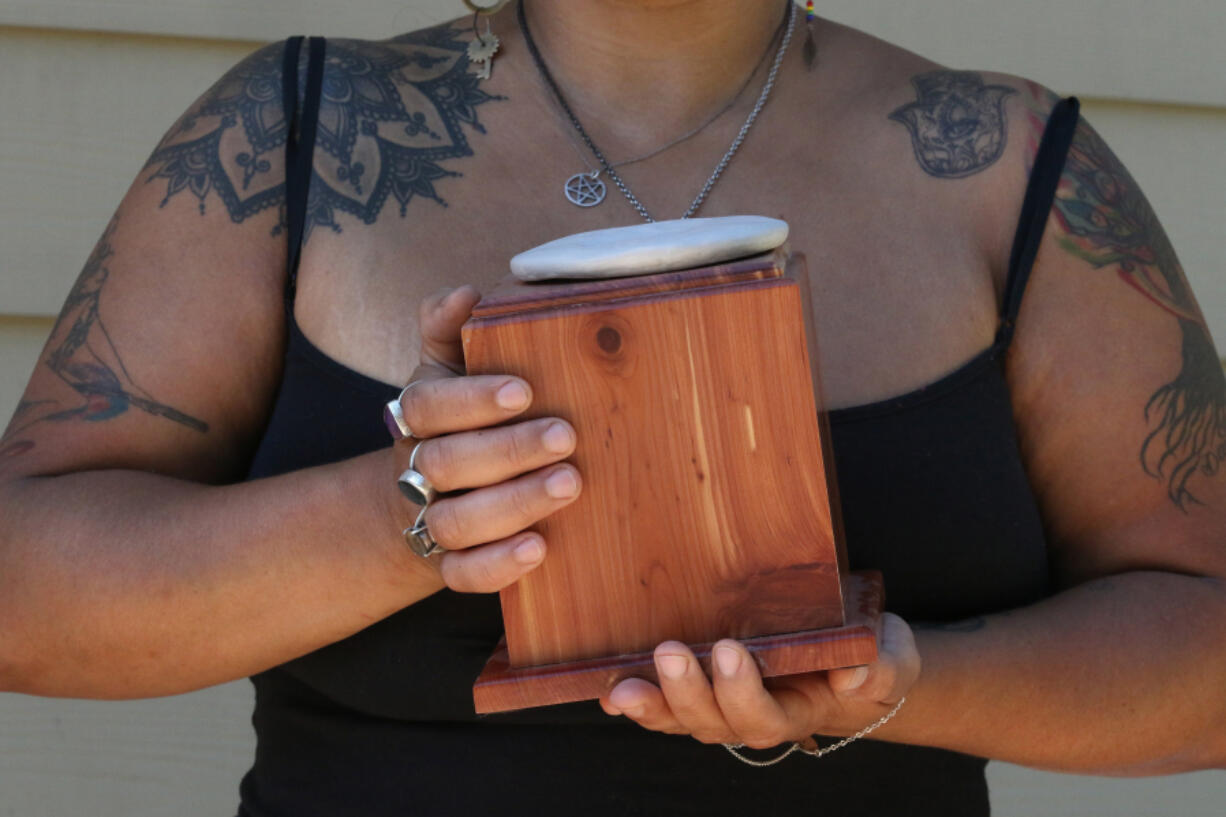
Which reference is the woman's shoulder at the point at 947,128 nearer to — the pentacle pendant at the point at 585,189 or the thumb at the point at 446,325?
the pentacle pendant at the point at 585,189

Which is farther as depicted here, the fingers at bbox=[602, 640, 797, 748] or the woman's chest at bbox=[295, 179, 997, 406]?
the woman's chest at bbox=[295, 179, 997, 406]

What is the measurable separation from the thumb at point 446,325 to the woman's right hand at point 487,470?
5 cm

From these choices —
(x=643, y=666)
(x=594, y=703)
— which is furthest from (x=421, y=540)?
(x=594, y=703)

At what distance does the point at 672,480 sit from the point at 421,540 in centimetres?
18

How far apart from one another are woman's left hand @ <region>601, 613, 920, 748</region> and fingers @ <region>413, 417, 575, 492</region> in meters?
0.15

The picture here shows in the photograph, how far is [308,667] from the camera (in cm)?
120

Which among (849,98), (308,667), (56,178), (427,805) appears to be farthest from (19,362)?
(849,98)

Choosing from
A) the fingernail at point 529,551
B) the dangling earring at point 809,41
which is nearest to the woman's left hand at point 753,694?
the fingernail at point 529,551

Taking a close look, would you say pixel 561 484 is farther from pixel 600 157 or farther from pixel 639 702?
pixel 600 157

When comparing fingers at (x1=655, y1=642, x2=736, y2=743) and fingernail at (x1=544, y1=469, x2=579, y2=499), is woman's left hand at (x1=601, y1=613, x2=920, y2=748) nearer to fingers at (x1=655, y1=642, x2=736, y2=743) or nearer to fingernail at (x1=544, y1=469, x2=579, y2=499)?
fingers at (x1=655, y1=642, x2=736, y2=743)

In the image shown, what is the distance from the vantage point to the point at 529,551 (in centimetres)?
92

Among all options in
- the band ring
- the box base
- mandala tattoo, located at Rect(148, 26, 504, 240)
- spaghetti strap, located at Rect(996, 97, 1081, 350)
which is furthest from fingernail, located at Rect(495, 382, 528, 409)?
the band ring

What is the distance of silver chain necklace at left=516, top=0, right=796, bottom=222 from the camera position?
132 centimetres

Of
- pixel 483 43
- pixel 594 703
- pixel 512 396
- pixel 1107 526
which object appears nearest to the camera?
pixel 512 396
